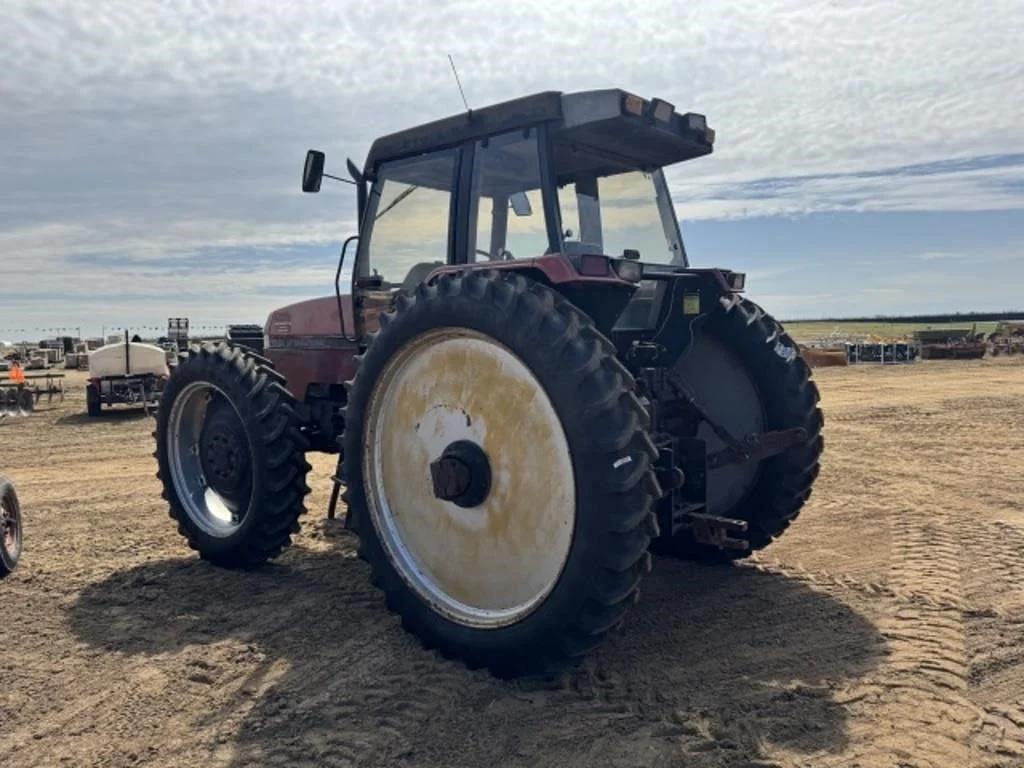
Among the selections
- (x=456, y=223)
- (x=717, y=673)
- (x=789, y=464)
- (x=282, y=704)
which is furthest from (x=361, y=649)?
(x=789, y=464)

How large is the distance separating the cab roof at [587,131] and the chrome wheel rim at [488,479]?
1.39 metres

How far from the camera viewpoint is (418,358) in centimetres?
405

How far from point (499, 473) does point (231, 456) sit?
2391 millimetres

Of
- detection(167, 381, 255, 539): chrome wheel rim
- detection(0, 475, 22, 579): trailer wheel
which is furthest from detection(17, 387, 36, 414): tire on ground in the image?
detection(167, 381, 255, 539): chrome wheel rim

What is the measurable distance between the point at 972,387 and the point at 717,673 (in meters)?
18.3

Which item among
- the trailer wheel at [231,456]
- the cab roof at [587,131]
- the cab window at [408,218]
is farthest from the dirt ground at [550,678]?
the cab roof at [587,131]

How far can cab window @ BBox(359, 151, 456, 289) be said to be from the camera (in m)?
5.00

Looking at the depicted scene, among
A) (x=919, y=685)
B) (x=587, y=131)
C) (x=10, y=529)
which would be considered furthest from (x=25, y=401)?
(x=919, y=685)

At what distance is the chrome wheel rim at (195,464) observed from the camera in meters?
5.61

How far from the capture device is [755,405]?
514 cm

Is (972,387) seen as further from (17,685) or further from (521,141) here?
(17,685)

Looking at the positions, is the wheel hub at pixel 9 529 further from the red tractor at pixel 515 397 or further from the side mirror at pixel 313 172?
the side mirror at pixel 313 172

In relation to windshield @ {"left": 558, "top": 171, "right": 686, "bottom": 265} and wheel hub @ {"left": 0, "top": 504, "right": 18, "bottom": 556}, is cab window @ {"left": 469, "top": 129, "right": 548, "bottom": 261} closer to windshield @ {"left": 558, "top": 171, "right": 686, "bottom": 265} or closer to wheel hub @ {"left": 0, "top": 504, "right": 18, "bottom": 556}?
windshield @ {"left": 558, "top": 171, "right": 686, "bottom": 265}

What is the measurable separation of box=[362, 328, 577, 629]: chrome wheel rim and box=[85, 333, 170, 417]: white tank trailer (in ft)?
45.5
